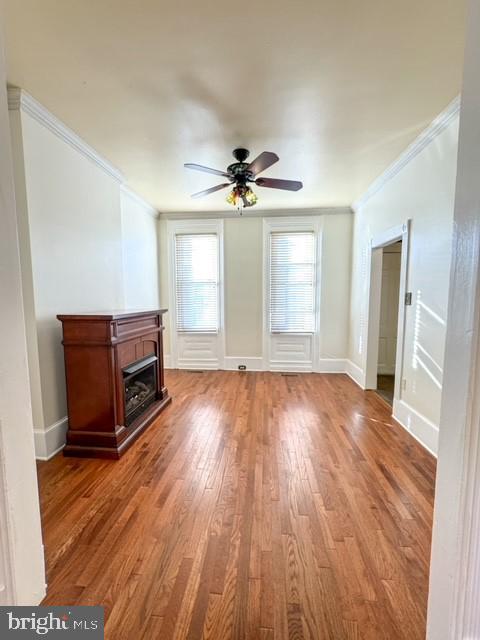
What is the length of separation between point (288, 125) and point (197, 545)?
2.98 meters

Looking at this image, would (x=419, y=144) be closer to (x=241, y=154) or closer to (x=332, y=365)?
(x=241, y=154)

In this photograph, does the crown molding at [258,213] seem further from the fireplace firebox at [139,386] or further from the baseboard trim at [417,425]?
the baseboard trim at [417,425]

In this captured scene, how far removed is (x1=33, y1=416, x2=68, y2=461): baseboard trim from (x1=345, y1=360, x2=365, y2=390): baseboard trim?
11.8ft

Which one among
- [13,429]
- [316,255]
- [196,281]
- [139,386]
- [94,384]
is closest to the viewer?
[13,429]

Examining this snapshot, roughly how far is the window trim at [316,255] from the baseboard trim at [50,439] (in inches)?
126

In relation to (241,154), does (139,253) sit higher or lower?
lower

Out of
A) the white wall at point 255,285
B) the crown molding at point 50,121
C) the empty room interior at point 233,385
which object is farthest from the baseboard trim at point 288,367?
the crown molding at point 50,121

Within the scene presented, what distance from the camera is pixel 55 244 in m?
2.42

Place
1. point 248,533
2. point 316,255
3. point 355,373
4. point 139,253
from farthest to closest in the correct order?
point 316,255
point 355,373
point 139,253
point 248,533

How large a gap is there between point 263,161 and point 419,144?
1469mm

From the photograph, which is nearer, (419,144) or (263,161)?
(263,161)

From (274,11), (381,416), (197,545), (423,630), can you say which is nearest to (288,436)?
(381,416)

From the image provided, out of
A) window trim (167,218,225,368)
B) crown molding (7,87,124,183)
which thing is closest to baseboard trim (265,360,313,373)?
window trim (167,218,225,368)

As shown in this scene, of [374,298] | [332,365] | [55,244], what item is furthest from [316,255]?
[55,244]
